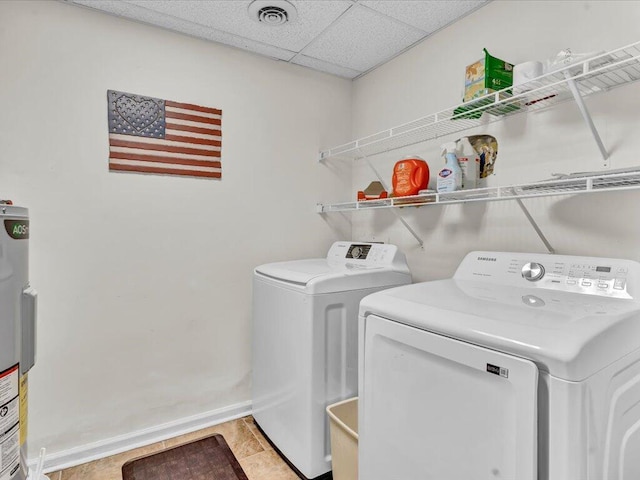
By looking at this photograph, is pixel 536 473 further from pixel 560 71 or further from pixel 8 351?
pixel 8 351

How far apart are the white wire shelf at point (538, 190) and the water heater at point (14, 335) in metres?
1.54

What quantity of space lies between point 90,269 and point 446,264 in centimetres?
192

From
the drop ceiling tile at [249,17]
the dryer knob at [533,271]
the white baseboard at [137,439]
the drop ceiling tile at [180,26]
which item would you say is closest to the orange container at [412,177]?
the dryer knob at [533,271]

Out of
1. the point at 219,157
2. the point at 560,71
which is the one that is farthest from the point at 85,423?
the point at 560,71

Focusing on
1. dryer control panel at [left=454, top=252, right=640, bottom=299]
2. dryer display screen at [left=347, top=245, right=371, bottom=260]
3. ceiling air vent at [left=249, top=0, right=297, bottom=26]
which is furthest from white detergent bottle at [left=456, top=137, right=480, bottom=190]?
ceiling air vent at [left=249, top=0, right=297, bottom=26]

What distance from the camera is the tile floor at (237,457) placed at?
1840 millimetres

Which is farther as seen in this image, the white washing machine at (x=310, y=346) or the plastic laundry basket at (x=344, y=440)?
the white washing machine at (x=310, y=346)

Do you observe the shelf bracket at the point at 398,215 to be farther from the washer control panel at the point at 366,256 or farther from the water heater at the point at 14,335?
the water heater at the point at 14,335

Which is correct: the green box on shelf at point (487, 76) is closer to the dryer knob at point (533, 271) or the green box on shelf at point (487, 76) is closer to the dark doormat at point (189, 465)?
the dryer knob at point (533, 271)

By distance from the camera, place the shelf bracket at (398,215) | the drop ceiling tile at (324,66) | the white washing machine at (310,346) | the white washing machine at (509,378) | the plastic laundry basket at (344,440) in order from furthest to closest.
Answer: the drop ceiling tile at (324,66) → the shelf bracket at (398,215) → the white washing machine at (310,346) → the plastic laundry basket at (344,440) → the white washing machine at (509,378)

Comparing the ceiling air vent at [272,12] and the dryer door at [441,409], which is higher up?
the ceiling air vent at [272,12]

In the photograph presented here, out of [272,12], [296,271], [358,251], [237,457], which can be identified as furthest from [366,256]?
[272,12]

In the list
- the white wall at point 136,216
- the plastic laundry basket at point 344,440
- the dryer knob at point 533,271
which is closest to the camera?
the dryer knob at point 533,271

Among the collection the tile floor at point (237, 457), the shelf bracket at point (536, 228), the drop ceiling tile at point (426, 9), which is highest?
the drop ceiling tile at point (426, 9)
